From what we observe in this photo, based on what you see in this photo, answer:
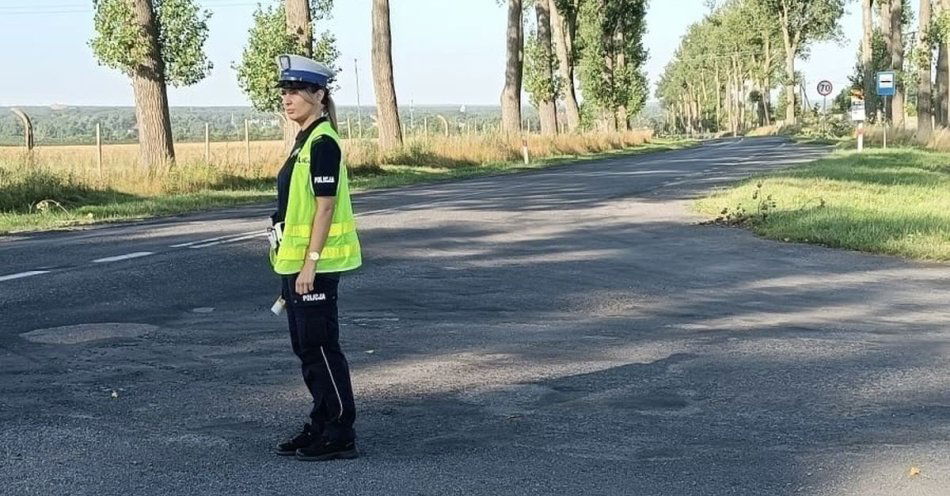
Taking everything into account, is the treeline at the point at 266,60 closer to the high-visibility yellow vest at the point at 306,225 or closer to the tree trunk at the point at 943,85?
the tree trunk at the point at 943,85

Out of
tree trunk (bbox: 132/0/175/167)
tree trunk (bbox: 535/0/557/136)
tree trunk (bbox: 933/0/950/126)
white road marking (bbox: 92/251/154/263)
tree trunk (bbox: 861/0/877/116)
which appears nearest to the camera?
white road marking (bbox: 92/251/154/263)

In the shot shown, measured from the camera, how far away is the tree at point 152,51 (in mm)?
23672

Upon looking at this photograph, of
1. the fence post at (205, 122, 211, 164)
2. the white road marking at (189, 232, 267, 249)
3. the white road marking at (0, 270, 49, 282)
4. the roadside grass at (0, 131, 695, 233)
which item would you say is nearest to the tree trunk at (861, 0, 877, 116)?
the roadside grass at (0, 131, 695, 233)

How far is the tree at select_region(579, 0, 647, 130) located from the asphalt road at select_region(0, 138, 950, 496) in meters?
54.9

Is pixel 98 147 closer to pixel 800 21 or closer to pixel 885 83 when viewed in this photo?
Answer: pixel 885 83

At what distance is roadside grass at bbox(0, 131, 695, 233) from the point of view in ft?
60.2

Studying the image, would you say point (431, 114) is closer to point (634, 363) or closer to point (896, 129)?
point (896, 129)

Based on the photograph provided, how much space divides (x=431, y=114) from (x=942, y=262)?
100 feet

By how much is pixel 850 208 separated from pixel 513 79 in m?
28.1

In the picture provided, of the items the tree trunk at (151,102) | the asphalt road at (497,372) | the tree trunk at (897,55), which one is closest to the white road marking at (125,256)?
the asphalt road at (497,372)

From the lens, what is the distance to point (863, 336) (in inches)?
311

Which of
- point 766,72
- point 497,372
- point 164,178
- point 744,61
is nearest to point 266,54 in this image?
point 164,178

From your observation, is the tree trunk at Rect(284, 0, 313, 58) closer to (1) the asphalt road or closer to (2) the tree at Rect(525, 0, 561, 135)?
(1) the asphalt road

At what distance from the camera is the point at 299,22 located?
28.5 m
